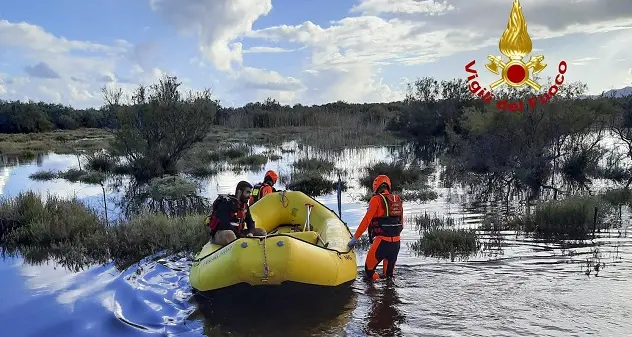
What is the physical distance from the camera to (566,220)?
31.1ft

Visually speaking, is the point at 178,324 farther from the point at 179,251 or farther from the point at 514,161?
the point at 514,161

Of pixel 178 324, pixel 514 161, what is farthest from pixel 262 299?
pixel 514 161

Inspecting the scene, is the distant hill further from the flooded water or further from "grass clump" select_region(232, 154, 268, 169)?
"grass clump" select_region(232, 154, 268, 169)

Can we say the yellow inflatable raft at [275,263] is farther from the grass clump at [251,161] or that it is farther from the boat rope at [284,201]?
→ the grass clump at [251,161]

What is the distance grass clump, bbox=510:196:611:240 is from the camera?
30.2 feet

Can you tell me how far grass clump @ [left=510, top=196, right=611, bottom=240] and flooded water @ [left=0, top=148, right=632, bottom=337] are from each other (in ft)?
2.25

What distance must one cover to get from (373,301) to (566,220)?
16.5 feet

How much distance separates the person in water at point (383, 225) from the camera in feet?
22.7

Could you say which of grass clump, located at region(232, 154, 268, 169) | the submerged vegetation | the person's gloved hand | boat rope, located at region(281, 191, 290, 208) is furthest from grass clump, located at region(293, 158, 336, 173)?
the person's gloved hand

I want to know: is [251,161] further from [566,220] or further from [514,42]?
[566,220]

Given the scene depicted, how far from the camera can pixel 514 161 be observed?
1443cm

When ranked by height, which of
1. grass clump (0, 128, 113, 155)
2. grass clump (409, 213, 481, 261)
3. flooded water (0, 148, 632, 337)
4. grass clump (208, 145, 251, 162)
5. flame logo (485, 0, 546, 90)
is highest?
flame logo (485, 0, 546, 90)

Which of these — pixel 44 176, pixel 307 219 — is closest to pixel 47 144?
pixel 44 176

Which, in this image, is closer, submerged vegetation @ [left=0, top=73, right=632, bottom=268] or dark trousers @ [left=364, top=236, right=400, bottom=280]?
dark trousers @ [left=364, top=236, right=400, bottom=280]
